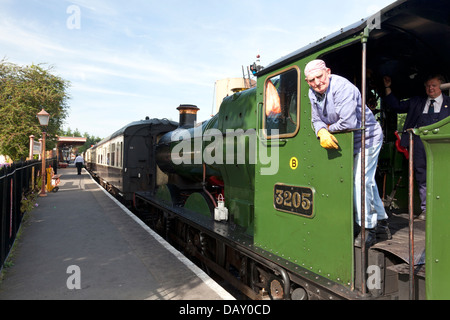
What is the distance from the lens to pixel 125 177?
10281mm

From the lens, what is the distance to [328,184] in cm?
268

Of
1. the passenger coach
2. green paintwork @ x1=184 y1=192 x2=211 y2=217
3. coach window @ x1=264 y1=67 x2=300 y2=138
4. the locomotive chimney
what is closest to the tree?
the passenger coach

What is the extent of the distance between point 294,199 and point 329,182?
0.49 meters

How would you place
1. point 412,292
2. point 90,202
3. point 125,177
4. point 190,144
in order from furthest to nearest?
point 90,202
point 125,177
point 190,144
point 412,292

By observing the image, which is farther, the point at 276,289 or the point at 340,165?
the point at 276,289

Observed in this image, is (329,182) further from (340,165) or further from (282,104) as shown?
(282,104)

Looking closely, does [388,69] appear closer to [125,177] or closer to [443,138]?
[443,138]

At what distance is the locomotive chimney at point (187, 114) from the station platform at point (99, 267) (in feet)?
10.8

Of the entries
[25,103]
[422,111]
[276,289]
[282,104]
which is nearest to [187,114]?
[282,104]

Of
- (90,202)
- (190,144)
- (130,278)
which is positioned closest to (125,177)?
(90,202)

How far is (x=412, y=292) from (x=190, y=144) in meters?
5.09

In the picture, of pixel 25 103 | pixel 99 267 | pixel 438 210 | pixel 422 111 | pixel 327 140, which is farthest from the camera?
pixel 25 103

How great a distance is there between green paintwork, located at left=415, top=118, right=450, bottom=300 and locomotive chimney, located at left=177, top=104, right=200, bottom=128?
7563 millimetres
